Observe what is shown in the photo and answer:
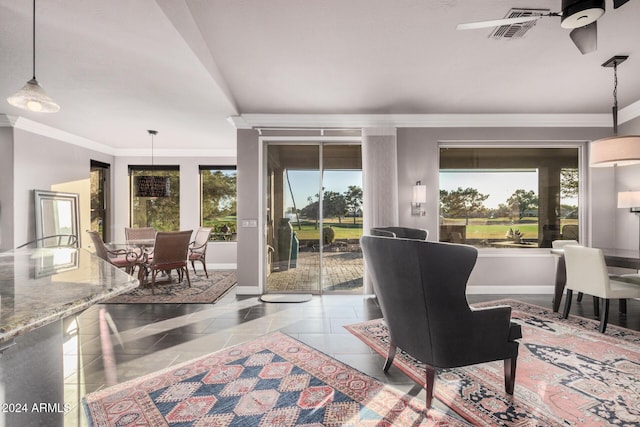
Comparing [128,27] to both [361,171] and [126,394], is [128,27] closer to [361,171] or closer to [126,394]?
[126,394]

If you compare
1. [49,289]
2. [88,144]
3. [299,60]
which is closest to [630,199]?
[299,60]

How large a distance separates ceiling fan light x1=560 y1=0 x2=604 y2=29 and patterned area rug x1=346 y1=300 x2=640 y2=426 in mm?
2367

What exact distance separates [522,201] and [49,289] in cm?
556

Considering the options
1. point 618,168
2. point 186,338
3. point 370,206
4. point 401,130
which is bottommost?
point 186,338

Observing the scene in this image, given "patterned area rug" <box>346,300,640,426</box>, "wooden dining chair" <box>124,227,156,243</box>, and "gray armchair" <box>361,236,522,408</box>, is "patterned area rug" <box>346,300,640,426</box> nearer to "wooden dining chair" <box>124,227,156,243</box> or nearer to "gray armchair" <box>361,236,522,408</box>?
"gray armchair" <box>361,236,522,408</box>

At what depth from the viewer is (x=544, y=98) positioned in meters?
3.93

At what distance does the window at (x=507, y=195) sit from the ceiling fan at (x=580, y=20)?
2.73m

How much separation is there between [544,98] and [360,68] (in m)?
2.57

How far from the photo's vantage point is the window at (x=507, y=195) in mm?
4766

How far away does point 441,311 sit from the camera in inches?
69.9

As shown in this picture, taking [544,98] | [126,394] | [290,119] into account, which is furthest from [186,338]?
[544,98]

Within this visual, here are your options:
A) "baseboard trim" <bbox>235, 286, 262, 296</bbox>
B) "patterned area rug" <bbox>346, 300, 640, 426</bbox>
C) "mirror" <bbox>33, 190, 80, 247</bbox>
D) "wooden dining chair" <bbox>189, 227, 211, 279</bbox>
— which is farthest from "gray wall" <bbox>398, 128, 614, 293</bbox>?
"mirror" <bbox>33, 190, 80, 247</bbox>

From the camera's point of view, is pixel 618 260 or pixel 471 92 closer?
pixel 618 260

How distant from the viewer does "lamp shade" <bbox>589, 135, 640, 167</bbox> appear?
9.39ft
